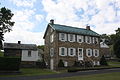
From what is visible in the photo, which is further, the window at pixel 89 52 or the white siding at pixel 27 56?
the window at pixel 89 52

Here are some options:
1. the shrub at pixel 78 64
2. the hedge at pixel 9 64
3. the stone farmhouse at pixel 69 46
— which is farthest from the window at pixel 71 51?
the hedge at pixel 9 64

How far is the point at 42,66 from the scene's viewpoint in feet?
143

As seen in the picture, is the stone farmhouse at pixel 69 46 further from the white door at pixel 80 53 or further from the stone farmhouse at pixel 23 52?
the stone farmhouse at pixel 23 52

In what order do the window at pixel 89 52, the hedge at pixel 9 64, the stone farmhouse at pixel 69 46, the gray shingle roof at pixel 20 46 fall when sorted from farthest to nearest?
1. the window at pixel 89 52
2. the gray shingle roof at pixel 20 46
3. the stone farmhouse at pixel 69 46
4. the hedge at pixel 9 64

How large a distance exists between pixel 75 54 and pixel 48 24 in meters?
10.4

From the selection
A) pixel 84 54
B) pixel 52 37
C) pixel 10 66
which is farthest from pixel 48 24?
pixel 10 66

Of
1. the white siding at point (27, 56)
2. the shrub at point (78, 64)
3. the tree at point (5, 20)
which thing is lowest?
the shrub at point (78, 64)

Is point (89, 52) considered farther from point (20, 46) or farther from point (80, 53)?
point (20, 46)

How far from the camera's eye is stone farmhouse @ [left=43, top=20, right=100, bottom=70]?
39600 mm

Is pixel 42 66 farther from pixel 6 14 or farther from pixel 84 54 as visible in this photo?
pixel 6 14

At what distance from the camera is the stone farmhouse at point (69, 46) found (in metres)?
39.6

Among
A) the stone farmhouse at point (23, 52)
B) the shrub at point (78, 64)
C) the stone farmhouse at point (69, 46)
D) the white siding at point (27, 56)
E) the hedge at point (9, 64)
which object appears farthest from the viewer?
the white siding at point (27, 56)

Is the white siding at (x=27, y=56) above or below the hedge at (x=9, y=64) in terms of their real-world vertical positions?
above

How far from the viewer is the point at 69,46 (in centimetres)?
4078
